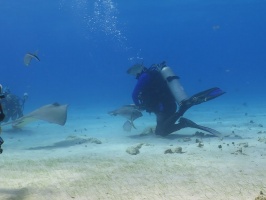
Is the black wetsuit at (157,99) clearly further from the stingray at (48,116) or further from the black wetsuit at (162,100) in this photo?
the stingray at (48,116)

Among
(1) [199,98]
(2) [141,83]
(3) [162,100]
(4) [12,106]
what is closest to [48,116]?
(2) [141,83]

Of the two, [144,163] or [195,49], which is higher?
[195,49]

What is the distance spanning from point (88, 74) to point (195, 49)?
6163 centimetres

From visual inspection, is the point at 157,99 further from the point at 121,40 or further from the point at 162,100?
the point at 121,40

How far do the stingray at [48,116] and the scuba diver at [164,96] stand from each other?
7.30ft

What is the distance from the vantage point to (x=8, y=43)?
107188mm

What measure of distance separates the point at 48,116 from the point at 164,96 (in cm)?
357

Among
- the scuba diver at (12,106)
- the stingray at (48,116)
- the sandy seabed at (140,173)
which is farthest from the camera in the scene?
the scuba diver at (12,106)

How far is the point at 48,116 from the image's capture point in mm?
8758

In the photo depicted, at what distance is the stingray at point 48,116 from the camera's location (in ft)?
28.1

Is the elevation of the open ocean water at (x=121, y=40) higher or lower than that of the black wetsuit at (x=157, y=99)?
higher

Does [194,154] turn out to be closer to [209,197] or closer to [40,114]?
[209,197]

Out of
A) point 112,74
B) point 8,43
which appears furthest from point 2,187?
point 112,74

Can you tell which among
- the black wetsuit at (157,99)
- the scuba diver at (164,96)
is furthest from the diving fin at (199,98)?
the black wetsuit at (157,99)
